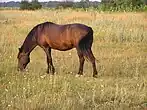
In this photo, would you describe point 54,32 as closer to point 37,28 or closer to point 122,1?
point 37,28

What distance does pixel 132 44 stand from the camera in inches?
595

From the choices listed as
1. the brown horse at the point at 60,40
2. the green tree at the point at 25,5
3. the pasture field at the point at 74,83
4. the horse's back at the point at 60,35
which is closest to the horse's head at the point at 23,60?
the brown horse at the point at 60,40

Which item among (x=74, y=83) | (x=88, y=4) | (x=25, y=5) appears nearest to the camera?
(x=74, y=83)

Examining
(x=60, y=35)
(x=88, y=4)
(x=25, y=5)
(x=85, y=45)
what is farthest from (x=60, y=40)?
(x=88, y=4)

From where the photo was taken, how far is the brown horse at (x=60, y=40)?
30.9 feet

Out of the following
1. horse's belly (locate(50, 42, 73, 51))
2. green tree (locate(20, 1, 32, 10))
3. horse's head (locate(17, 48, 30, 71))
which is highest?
horse's belly (locate(50, 42, 73, 51))

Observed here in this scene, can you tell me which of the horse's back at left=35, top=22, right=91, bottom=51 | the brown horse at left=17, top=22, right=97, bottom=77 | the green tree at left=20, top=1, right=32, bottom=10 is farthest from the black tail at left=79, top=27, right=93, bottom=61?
the green tree at left=20, top=1, right=32, bottom=10

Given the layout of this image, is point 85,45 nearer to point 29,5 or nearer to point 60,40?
point 60,40

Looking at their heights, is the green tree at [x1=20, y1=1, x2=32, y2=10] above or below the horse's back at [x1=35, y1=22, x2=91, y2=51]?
below

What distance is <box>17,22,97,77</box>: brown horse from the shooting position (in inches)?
370

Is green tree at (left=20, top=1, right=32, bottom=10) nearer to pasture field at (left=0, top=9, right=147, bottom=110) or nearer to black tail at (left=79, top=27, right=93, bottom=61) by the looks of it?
pasture field at (left=0, top=9, right=147, bottom=110)

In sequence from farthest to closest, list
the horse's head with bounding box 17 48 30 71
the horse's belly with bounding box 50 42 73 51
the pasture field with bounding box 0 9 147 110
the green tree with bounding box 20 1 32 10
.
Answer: the green tree with bounding box 20 1 32 10
the horse's head with bounding box 17 48 30 71
the horse's belly with bounding box 50 42 73 51
the pasture field with bounding box 0 9 147 110

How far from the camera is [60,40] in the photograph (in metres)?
9.84

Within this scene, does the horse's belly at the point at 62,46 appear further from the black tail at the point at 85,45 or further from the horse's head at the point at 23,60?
the horse's head at the point at 23,60
